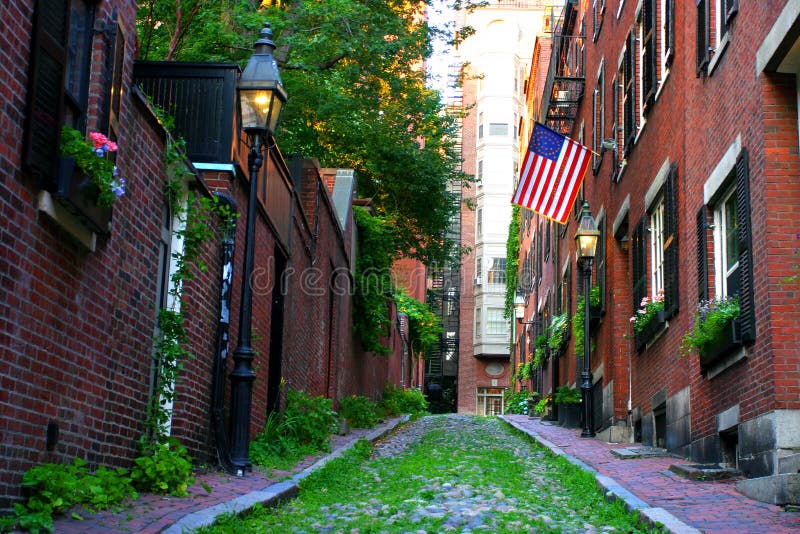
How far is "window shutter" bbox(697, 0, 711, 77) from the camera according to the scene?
11.4 m

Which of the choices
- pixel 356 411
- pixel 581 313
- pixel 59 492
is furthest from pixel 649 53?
pixel 59 492

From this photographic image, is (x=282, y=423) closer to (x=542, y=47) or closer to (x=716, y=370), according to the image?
(x=716, y=370)

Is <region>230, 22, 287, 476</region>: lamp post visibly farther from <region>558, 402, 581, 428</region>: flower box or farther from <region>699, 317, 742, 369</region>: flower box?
<region>558, 402, 581, 428</region>: flower box

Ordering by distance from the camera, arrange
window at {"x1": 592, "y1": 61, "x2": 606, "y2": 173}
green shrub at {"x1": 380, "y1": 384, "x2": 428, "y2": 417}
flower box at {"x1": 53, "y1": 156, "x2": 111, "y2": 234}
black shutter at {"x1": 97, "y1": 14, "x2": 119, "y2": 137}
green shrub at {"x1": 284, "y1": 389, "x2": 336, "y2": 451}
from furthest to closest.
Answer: green shrub at {"x1": 380, "y1": 384, "x2": 428, "y2": 417} < window at {"x1": 592, "y1": 61, "x2": 606, "y2": 173} < green shrub at {"x1": 284, "y1": 389, "x2": 336, "y2": 451} < black shutter at {"x1": 97, "y1": 14, "x2": 119, "y2": 137} < flower box at {"x1": 53, "y1": 156, "x2": 111, "y2": 234}

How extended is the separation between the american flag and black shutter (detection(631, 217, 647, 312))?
2.22 meters

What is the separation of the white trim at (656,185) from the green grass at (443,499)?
404 cm

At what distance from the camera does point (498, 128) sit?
2542 inches

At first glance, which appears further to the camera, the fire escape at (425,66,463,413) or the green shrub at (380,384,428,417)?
the fire escape at (425,66,463,413)

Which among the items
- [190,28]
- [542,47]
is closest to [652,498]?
[190,28]

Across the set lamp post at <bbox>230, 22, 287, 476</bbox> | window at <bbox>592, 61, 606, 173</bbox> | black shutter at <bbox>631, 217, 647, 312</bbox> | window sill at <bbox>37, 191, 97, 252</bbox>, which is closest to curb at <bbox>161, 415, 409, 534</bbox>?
lamp post at <bbox>230, 22, 287, 476</bbox>

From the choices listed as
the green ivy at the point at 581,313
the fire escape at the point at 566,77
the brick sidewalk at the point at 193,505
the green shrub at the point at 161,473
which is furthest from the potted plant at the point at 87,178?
the fire escape at the point at 566,77

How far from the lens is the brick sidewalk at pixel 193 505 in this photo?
6199 millimetres

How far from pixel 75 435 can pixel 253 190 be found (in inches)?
155

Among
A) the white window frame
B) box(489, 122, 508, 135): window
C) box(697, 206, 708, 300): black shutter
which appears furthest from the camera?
box(489, 122, 508, 135): window
